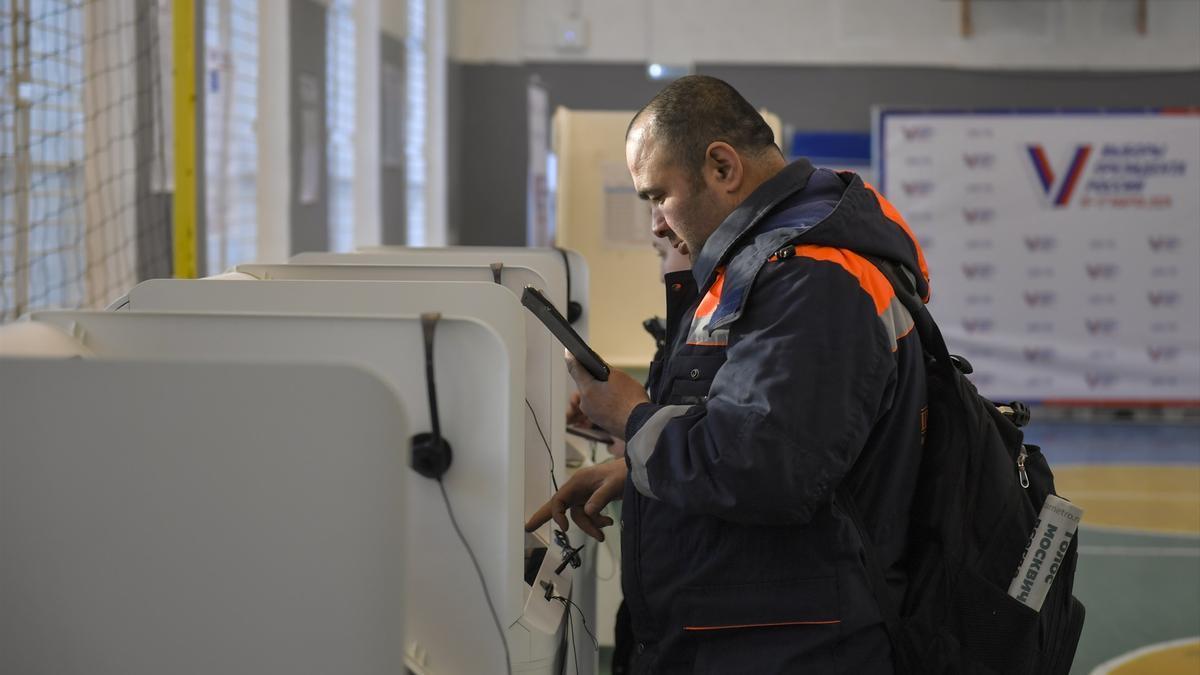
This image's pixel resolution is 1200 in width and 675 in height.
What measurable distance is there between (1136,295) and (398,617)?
6352 millimetres

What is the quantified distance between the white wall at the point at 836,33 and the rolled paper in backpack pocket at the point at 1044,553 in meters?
7.36

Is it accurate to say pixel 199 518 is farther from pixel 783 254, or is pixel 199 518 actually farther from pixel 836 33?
pixel 836 33

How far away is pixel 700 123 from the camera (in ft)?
5.20

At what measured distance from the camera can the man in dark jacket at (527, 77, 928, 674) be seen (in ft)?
4.47

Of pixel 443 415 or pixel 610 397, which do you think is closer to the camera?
pixel 443 415

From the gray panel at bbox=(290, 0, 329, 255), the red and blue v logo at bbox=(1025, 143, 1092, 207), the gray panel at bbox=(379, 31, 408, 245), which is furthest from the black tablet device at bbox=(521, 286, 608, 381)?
the red and blue v logo at bbox=(1025, 143, 1092, 207)

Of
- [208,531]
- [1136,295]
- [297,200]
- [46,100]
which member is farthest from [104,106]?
[1136,295]

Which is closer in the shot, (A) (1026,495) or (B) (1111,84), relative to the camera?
(A) (1026,495)

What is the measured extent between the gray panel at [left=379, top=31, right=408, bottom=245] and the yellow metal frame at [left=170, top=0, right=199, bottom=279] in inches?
140

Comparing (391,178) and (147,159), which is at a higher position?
(391,178)

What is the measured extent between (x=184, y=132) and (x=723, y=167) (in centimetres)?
172

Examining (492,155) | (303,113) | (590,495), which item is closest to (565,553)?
(590,495)

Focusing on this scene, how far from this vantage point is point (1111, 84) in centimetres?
835

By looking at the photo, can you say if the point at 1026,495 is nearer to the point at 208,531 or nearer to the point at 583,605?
the point at 583,605
